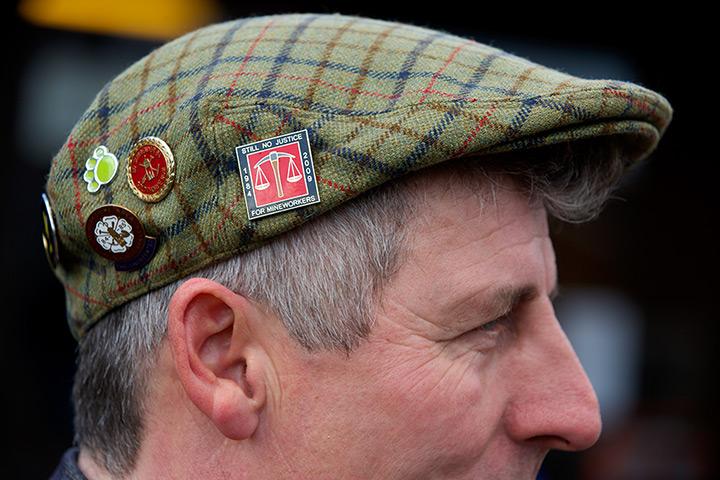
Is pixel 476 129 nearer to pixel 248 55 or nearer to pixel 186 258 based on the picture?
pixel 248 55

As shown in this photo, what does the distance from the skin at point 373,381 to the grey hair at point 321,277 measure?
1.0 inches

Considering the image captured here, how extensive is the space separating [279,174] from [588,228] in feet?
15.4

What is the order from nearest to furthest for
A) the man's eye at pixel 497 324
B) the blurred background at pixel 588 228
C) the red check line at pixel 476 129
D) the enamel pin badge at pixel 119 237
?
the red check line at pixel 476 129 → the enamel pin badge at pixel 119 237 → the man's eye at pixel 497 324 → the blurred background at pixel 588 228

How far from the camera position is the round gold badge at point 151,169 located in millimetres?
1258

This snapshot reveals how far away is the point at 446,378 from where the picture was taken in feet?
4.24

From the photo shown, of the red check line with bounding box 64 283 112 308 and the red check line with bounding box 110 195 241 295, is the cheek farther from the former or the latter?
the red check line with bounding box 64 283 112 308

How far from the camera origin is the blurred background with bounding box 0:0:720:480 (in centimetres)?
400

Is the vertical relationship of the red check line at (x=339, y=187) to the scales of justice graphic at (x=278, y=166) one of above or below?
below

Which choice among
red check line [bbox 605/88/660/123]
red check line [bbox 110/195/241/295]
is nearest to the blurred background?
red check line [bbox 605/88/660/123]

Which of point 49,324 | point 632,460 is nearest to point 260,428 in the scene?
point 49,324

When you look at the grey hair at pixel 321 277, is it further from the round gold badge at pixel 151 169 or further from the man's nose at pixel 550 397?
the man's nose at pixel 550 397

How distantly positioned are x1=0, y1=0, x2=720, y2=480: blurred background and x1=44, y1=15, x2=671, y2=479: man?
2.16 metres

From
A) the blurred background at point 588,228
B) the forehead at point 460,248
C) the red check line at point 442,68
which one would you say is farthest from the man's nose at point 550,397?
the blurred background at point 588,228

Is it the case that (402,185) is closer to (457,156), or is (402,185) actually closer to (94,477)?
(457,156)
